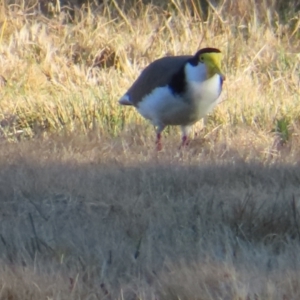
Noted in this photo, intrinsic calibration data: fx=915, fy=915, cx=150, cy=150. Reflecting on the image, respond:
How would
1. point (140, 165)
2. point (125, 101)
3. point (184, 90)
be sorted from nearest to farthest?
point (140, 165), point (184, 90), point (125, 101)

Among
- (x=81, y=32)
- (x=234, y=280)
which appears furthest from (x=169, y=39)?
(x=234, y=280)

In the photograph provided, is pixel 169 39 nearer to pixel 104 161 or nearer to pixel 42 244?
pixel 104 161

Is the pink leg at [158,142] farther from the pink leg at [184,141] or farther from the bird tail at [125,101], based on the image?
the bird tail at [125,101]

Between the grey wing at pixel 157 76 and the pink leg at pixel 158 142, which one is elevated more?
the grey wing at pixel 157 76

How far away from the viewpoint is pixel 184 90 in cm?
696

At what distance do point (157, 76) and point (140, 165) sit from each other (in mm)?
1199

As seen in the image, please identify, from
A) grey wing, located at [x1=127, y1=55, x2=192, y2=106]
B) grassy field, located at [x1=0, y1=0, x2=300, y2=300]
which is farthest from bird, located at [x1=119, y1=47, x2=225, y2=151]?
grassy field, located at [x1=0, y1=0, x2=300, y2=300]

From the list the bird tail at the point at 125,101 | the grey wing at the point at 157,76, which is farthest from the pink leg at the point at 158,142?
the bird tail at the point at 125,101

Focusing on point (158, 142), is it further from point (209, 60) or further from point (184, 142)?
point (209, 60)

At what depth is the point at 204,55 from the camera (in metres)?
7.03

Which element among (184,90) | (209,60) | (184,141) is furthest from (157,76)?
(184,141)

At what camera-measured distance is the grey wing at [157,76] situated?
23.2 feet

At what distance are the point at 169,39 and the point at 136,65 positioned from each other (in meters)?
0.74

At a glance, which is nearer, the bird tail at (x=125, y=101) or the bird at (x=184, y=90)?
the bird at (x=184, y=90)
